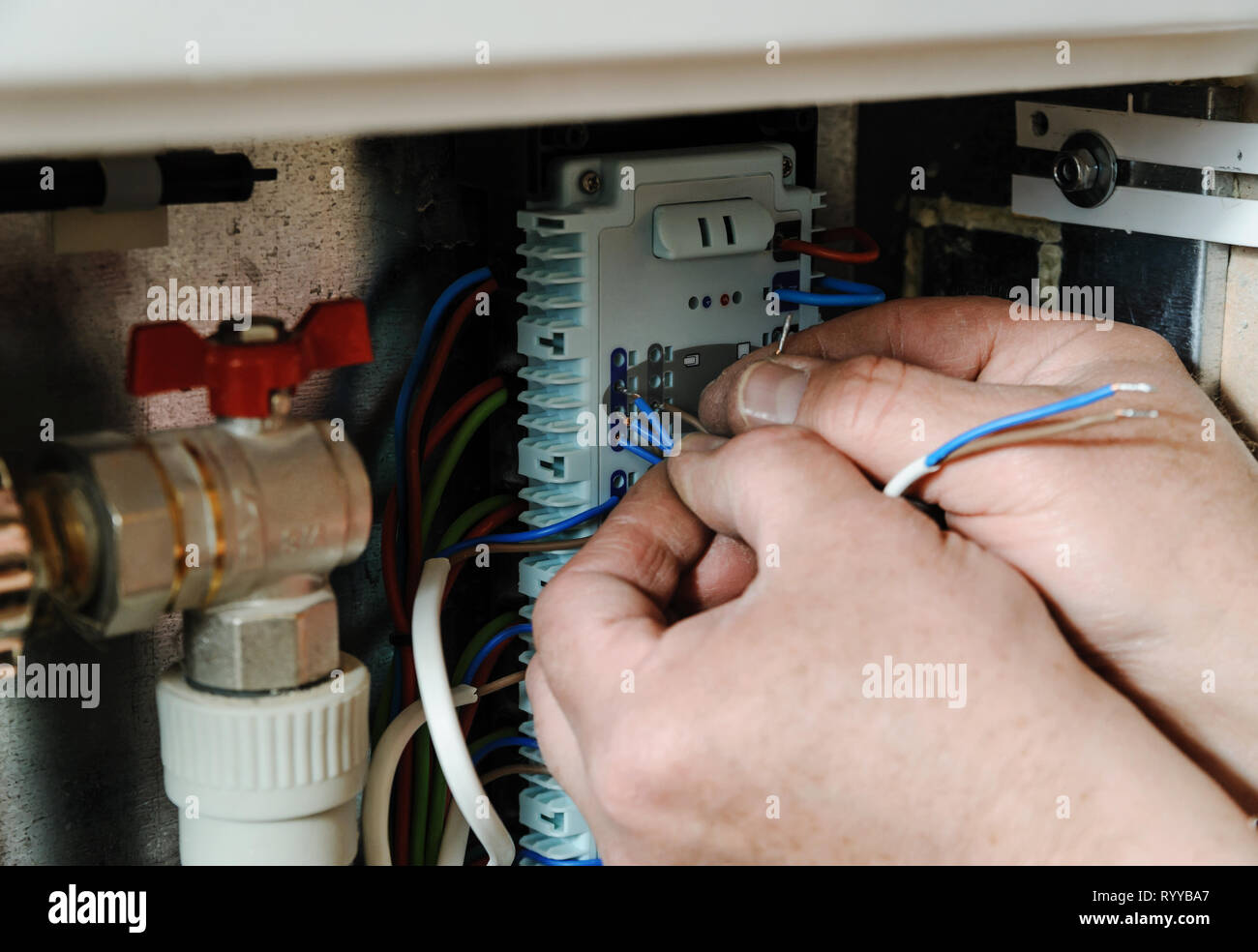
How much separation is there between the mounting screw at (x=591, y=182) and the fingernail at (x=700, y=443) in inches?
5.6

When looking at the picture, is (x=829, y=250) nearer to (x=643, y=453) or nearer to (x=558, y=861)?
(x=643, y=453)

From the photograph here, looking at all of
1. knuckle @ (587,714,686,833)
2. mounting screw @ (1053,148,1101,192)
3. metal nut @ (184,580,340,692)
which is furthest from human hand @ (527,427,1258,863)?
mounting screw @ (1053,148,1101,192)

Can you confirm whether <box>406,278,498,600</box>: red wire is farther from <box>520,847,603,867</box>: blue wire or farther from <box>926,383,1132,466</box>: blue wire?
<box>926,383,1132,466</box>: blue wire

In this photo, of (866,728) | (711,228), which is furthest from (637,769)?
(711,228)

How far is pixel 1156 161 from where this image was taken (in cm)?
70

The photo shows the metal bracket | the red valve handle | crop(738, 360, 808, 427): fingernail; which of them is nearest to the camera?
the red valve handle

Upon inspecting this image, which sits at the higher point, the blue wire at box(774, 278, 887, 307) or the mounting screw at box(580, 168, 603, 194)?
the mounting screw at box(580, 168, 603, 194)

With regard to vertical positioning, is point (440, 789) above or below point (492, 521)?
below

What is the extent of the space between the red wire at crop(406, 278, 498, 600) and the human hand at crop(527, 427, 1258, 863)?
18cm

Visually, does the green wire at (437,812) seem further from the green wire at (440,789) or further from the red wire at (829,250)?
the red wire at (829,250)

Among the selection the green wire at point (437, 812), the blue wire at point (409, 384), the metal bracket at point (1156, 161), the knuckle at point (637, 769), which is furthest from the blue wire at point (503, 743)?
the metal bracket at point (1156, 161)

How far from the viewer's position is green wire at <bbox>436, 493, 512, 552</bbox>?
0.69m

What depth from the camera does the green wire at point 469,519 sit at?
27.1 inches

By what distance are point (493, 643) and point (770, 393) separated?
0.68 feet
